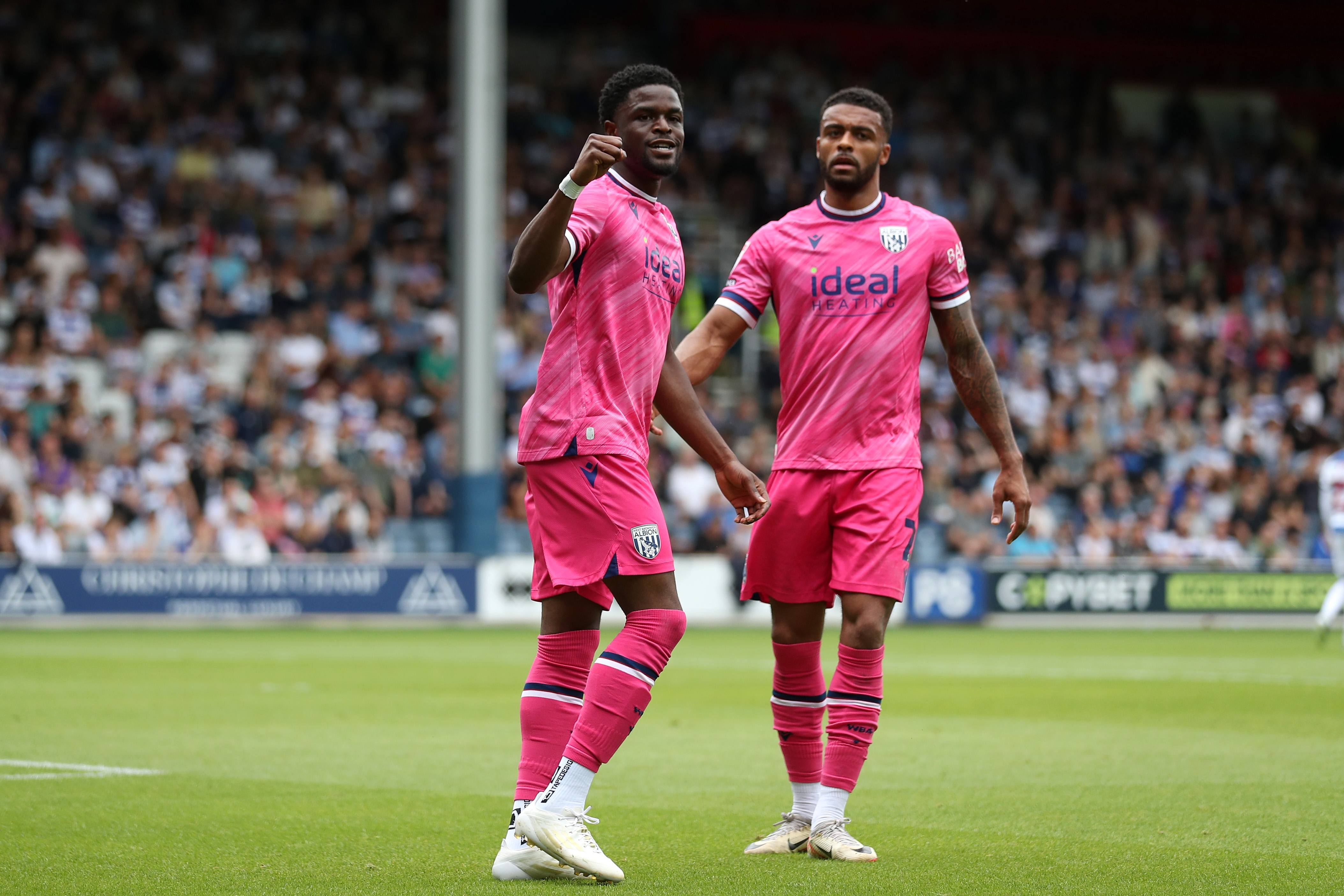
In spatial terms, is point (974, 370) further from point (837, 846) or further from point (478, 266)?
point (478, 266)

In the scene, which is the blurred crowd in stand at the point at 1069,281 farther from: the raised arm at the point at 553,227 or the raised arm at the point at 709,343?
the raised arm at the point at 553,227

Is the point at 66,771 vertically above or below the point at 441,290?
below

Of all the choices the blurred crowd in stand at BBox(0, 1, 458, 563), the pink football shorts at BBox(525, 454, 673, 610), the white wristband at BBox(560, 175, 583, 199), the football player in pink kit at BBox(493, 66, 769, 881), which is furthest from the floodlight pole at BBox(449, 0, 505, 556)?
the white wristband at BBox(560, 175, 583, 199)

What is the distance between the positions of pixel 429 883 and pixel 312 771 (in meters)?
2.85

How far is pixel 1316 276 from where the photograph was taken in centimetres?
2923

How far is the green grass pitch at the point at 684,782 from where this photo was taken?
5.21 m

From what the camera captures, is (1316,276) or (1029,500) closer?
(1029,500)

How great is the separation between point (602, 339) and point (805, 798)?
181 centimetres

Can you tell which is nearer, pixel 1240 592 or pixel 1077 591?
pixel 1077 591

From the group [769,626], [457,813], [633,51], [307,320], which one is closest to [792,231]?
[457,813]

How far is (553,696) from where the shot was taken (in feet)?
17.8

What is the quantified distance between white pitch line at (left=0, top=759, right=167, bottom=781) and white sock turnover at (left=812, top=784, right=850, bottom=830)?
3247mm

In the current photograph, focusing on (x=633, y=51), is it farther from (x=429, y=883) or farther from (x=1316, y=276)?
(x=429, y=883)

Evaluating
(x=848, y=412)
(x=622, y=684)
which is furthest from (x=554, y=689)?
(x=848, y=412)
